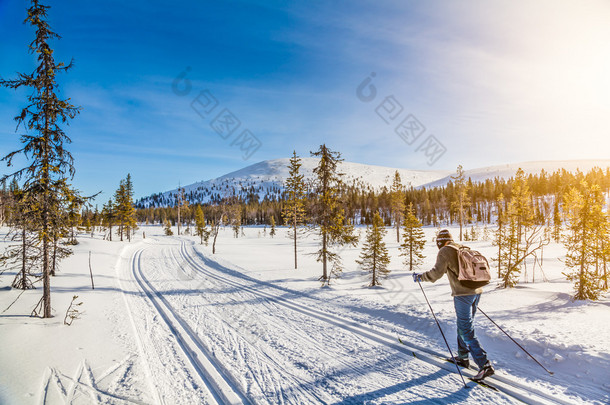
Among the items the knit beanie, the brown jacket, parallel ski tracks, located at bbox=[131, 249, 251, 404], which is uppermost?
the knit beanie

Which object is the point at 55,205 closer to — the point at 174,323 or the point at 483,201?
the point at 174,323

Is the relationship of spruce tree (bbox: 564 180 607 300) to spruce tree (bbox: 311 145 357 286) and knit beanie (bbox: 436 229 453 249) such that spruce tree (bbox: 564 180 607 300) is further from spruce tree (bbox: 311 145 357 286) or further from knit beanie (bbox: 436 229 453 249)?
knit beanie (bbox: 436 229 453 249)

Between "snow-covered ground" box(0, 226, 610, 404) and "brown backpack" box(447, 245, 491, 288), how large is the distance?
65.1 inches

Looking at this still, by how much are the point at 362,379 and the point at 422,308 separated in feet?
14.5

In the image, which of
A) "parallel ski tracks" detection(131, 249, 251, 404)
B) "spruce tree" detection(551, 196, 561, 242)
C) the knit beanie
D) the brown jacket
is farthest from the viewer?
"spruce tree" detection(551, 196, 561, 242)

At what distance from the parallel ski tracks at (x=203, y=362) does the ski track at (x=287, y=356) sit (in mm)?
25

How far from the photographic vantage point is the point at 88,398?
4.57m

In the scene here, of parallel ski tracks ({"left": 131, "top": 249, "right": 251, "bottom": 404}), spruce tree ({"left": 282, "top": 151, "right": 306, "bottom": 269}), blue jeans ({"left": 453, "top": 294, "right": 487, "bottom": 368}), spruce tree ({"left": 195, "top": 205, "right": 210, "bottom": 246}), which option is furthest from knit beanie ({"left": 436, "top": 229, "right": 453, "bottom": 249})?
spruce tree ({"left": 195, "top": 205, "right": 210, "bottom": 246})

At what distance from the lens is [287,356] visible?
5.84 meters

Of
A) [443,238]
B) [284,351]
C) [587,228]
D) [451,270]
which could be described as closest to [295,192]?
[587,228]

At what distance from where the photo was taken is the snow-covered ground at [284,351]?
14.9ft

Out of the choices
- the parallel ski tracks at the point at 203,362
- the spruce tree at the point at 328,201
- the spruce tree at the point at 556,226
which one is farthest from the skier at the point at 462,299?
the spruce tree at the point at 556,226

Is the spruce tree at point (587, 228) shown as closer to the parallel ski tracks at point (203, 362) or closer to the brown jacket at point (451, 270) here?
the brown jacket at point (451, 270)

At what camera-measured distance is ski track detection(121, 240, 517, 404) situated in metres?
4.45
